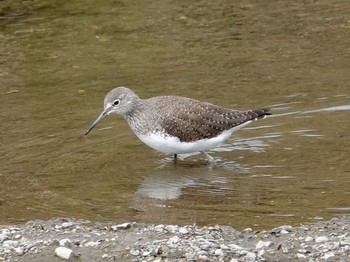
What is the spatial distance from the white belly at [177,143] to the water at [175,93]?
25 cm

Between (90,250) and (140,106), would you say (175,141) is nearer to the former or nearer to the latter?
(140,106)

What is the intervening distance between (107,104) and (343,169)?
295cm

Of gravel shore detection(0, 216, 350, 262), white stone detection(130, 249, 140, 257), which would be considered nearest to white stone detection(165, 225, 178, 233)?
gravel shore detection(0, 216, 350, 262)

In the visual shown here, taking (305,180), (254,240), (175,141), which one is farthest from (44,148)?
(254,240)

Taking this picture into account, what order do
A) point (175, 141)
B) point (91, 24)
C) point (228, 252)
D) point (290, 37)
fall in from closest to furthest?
point (228, 252), point (175, 141), point (290, 37), point (91, 24)

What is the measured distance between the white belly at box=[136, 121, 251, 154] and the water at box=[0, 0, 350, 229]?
25 cm

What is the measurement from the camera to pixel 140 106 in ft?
40.2

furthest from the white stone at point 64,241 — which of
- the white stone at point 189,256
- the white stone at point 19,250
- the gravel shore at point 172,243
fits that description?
the white stone at point 189,256

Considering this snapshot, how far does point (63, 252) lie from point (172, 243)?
0.91 m

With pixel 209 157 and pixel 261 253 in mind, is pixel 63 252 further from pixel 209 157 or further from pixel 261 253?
pixel 209 157

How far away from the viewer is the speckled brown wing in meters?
11.9

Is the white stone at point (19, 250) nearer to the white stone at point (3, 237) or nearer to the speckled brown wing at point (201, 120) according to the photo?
the white stone at point (3, 237)

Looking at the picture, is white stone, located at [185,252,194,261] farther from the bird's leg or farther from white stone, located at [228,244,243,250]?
the bird's leg

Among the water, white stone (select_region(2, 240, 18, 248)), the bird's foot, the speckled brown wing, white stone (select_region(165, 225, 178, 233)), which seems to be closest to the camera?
white stone (select_region(2, 240, 18, 248))
